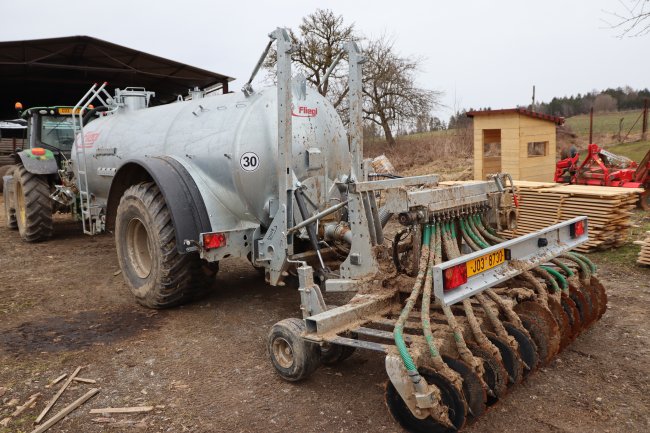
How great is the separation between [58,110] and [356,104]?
22.8ft

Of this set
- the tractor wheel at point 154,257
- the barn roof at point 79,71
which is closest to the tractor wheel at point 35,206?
the tractor wheel at point 154,257

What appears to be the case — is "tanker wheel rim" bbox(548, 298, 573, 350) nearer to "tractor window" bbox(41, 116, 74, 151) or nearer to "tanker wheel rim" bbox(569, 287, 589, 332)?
"tanker wheel rim" bbox(569, 287, 589, 332)

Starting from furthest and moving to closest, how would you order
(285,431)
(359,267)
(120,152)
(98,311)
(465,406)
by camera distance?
(120,152)
(98,311)
(359,267)
(285,431)
(465,406)

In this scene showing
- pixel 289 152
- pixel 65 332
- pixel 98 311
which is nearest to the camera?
pixel 289 152

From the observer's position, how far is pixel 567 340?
4.26m

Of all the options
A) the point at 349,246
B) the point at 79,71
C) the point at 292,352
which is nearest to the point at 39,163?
the point at 349,246

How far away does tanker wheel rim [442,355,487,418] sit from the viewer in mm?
3116

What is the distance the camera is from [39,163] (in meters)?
8.89

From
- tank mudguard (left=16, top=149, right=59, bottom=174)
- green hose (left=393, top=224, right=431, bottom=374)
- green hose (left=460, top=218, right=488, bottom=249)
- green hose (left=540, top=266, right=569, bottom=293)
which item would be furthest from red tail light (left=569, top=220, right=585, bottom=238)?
tank mudguard (left=16, top=149, right=59, bottom=174)

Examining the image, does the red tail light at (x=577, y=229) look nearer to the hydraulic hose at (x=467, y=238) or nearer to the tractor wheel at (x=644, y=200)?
the hydraulic hose at (x=467, y=238)

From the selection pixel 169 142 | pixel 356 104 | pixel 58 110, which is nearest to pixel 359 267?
pixel 356 104

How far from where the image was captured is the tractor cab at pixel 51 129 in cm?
944

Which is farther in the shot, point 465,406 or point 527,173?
point 527,173

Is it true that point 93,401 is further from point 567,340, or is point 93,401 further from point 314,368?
point 567,340
